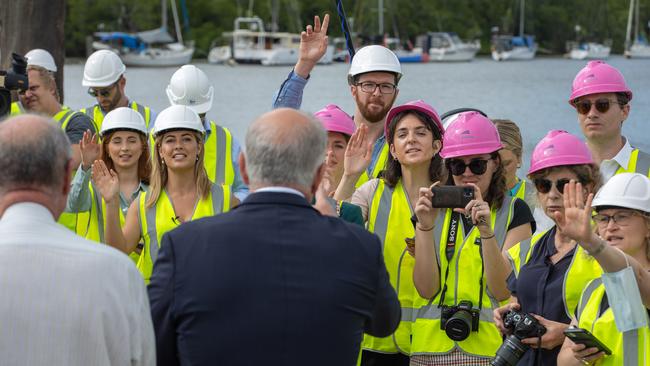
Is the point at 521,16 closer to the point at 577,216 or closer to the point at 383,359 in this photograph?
the point at 383,359

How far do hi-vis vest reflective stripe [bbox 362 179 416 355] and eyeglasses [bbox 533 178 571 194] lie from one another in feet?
2.46

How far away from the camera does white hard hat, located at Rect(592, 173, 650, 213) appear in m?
4.73

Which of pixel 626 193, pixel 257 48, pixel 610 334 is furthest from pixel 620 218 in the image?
pixel 257 48

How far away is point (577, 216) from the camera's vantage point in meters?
4.44

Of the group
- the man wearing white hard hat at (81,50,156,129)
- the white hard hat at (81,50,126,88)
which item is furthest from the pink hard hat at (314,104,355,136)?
the white hard hat at (81,50,126,88)

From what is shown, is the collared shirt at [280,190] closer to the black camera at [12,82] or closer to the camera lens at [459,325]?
the camera lens at [459,325]

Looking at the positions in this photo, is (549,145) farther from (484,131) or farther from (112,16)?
(112,16)

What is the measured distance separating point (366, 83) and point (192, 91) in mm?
1465

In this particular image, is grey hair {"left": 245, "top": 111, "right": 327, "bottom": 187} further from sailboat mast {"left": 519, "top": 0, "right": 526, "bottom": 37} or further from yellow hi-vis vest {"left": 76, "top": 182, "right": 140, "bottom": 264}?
sailboat mast {"left": 519, "top": 0, "right": 526, "bottom": 37}

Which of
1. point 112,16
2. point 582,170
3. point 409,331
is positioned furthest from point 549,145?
point 112,16

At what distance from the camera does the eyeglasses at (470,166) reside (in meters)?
5.68

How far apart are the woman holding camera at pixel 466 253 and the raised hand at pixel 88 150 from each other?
2.12m

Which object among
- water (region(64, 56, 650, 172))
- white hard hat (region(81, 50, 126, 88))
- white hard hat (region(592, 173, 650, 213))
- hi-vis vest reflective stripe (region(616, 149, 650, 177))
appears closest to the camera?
white hard hat (region(592, 173, 650, 213))

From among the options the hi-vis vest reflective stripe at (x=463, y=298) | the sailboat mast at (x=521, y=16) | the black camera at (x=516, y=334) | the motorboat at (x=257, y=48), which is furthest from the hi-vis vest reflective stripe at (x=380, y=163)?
the sailboat mast at (x=521, y=16)
